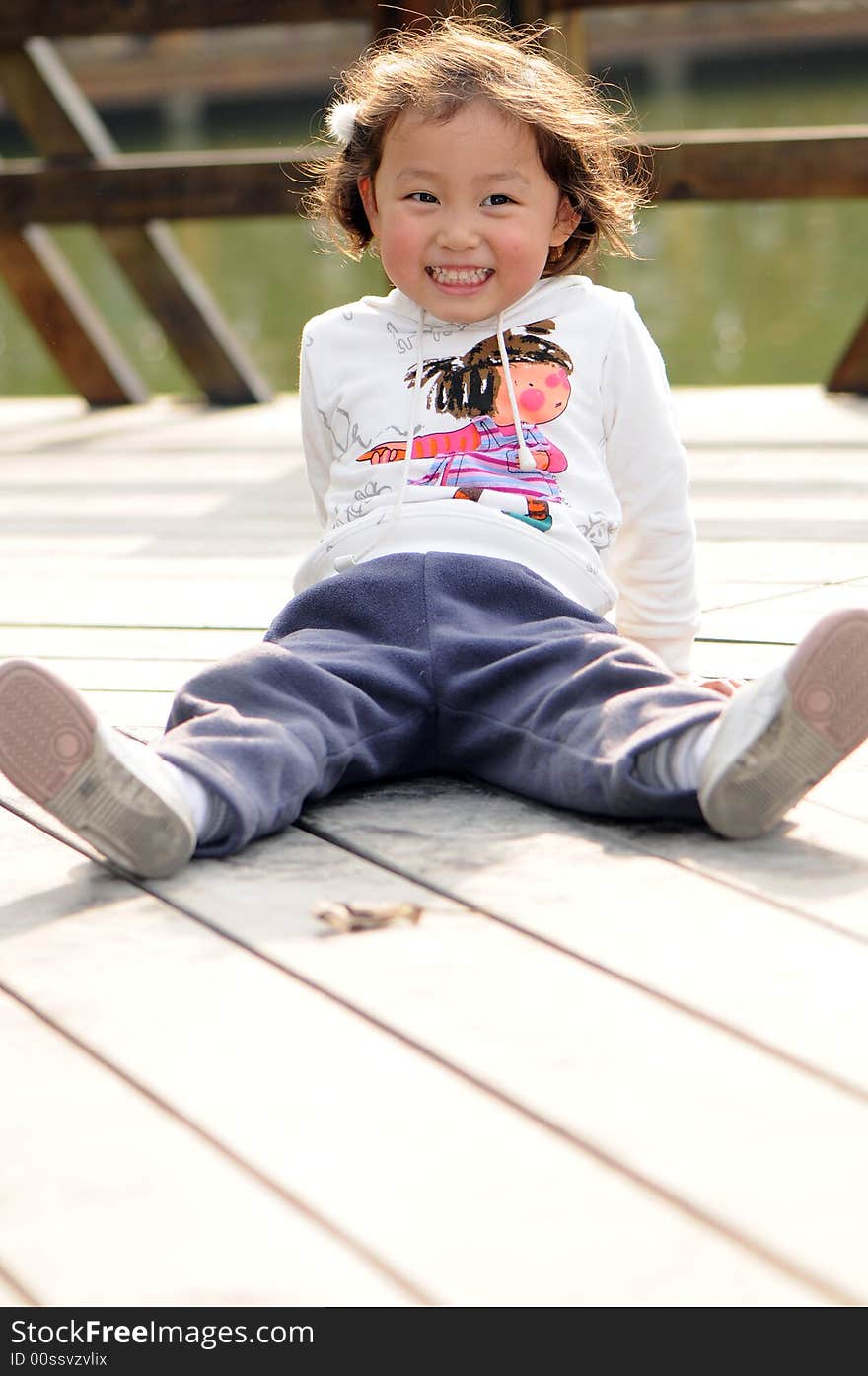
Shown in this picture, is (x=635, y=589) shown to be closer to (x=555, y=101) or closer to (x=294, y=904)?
(x=555, y=101)


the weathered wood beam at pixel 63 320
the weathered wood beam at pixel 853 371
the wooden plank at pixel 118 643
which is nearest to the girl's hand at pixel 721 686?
the wooden plank at pixel 118 643

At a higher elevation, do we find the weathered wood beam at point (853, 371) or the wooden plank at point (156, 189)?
the wooden plank at point (156, 189)

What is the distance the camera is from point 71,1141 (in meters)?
0.99

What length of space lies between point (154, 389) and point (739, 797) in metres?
7.05

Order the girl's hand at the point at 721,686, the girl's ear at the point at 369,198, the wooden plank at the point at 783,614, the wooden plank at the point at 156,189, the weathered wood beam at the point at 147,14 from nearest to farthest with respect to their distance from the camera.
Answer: the girl's hand at the point at 721,686, the girl's ear at the point at 369,198, the wooden plank at the point at 783,614, the weathered wood beam at the point at 147,14, the wooden plank at the point at 156,189

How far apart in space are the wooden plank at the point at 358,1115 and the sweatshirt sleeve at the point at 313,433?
61 centimetres

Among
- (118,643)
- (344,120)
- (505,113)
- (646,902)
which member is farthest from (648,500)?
(118,643)

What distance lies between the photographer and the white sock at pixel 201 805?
1.36 m

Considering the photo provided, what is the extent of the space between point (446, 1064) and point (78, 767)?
0.39m

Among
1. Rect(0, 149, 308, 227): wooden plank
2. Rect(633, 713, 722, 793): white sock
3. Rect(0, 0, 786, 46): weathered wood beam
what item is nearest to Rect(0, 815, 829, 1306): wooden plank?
Rect(633, 713, 722, 793): white sock

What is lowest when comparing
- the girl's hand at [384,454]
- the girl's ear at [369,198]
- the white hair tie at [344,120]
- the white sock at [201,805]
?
the white sock at [201,805]

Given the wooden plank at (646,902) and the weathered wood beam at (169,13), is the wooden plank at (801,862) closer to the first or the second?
the wooden plank at (646,902)

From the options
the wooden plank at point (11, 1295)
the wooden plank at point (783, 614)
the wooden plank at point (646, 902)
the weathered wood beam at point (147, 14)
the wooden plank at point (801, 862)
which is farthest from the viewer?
the weathered wood beam at point (147, 14)

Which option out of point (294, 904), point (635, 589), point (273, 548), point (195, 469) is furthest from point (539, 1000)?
point (195, 469)
